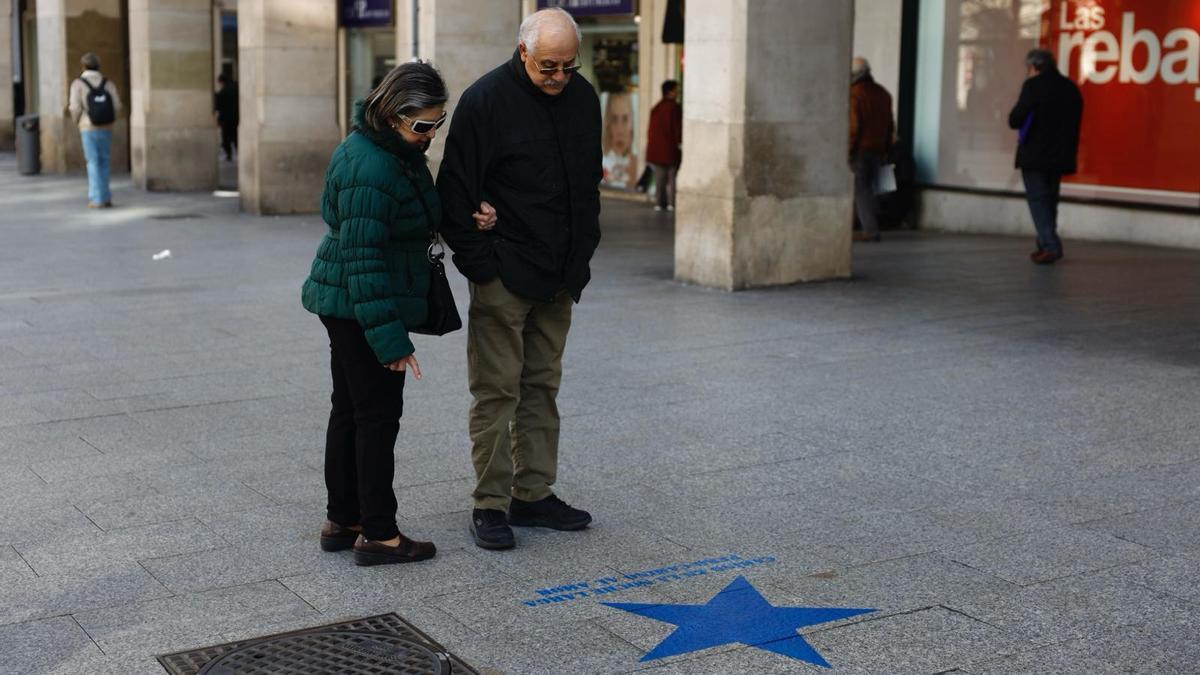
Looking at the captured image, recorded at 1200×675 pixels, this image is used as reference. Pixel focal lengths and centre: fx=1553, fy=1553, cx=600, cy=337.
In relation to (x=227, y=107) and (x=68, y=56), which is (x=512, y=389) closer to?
(x=68, y=56)

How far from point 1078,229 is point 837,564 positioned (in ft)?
40.1

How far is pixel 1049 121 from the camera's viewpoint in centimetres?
1388

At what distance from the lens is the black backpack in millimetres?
19234

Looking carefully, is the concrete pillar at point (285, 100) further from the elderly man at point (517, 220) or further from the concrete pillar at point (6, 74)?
the concrete pillar at point (6, 74)

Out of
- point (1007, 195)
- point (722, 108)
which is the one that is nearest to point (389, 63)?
point (1007, 195)

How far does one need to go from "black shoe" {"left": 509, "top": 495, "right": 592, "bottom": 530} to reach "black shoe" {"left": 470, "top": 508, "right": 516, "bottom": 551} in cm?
18

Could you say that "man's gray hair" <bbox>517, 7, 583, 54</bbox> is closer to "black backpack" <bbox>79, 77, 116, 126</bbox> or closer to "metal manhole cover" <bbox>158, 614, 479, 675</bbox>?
"metal manhole cover" <bbox>158, 614, 479, 675</bbox>

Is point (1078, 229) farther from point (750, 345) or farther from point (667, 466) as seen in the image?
point (667, 466)

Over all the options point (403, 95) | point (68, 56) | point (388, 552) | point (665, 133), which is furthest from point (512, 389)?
point (68, 56)

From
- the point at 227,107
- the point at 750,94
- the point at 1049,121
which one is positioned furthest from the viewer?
the point at 227,107

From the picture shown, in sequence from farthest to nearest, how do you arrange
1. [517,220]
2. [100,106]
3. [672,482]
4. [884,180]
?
[100,106] → [884,180] → [672,482] → [517,220]

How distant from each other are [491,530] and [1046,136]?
980 cm

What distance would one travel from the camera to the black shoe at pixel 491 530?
5.46 metres

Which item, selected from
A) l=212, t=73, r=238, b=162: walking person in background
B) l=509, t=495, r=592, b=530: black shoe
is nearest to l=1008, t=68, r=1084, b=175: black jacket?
l=509, t=495, r=592, b=530: black shoe
